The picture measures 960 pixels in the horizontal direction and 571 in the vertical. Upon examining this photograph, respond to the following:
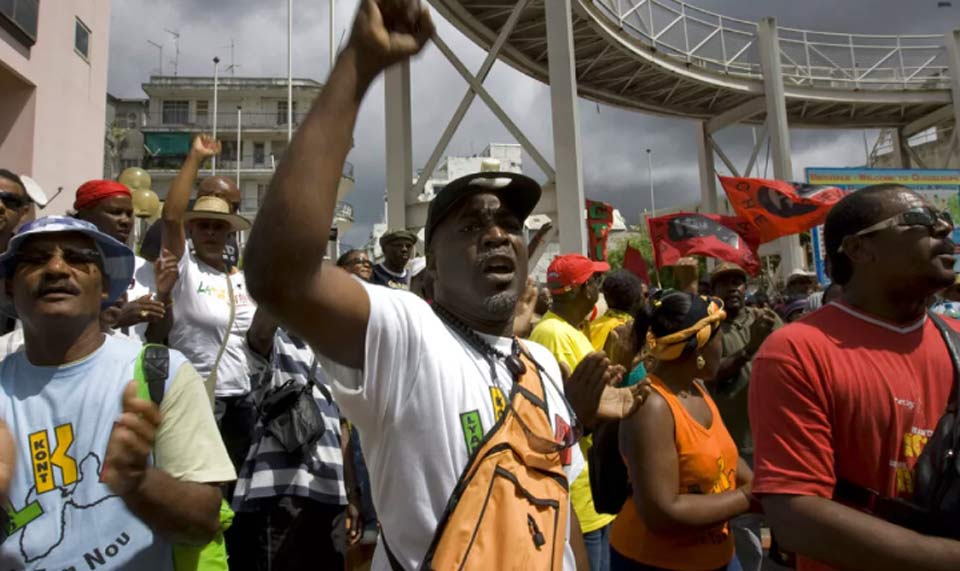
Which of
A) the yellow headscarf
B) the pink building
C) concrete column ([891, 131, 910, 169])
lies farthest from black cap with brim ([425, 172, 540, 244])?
concrete column ([891, 131, 910, 169])

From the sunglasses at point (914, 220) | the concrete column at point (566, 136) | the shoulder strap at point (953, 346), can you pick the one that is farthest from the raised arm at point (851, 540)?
the concrete column at point (566, 136)

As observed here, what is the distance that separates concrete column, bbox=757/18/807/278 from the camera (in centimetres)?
1783

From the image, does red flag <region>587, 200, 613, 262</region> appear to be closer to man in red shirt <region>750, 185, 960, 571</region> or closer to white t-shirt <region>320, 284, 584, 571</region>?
man in red shirt <region>750, 185, 960, 571</region>

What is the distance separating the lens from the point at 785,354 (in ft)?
6.19

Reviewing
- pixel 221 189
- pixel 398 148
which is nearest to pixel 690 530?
pixel 221 189

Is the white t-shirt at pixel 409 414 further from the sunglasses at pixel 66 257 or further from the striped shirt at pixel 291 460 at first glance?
the striped shirt at pixel 291 460

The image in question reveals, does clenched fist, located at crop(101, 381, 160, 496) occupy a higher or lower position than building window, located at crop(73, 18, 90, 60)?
lower

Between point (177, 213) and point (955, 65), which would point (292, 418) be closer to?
point (177, 213)

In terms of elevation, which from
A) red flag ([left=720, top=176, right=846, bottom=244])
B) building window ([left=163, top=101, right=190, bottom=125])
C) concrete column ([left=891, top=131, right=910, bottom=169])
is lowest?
red flag ([left=720, top=176, right=846, bottom=244])

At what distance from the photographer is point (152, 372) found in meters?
1.89

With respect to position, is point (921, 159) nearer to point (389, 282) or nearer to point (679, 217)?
point (679, 217)

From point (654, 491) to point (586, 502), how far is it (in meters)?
1.02

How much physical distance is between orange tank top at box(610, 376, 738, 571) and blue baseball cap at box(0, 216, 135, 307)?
1.94 metres

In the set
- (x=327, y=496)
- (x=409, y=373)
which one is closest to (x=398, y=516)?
(x=409, y=373)
